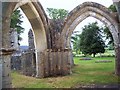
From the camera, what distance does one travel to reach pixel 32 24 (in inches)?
530

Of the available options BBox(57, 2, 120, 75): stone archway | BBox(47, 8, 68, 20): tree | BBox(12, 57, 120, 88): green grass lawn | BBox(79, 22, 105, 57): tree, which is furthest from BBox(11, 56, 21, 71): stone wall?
BBox(47, 8, 68, 20): tree

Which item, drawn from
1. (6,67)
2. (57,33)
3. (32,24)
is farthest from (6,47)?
(57,33)

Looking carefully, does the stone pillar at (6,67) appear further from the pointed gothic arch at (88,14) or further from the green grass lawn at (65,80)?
the pointed gothic arch at (88,14)

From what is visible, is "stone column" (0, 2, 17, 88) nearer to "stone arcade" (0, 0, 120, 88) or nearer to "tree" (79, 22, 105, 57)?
"stone arcade" (0, 0, 120, 88)

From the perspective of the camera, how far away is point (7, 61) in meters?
7.11

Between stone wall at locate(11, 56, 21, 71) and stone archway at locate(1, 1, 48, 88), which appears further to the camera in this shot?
stone wall at locate(11, 56, 21, 71)

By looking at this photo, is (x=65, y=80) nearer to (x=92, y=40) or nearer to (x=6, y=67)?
(x=6, y=67)

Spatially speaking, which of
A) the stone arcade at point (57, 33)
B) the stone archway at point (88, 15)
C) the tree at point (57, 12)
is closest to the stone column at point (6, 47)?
the stone arcade at point (57, 33)

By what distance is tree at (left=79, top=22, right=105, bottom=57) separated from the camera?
115 ft

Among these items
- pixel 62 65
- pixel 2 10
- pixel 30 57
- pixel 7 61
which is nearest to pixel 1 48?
pixel 7 61

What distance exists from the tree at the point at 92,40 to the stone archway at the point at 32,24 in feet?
71.8

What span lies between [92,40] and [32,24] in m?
23.1

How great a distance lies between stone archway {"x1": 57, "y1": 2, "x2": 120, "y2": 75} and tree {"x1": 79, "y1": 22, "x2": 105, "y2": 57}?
19994 millimetres

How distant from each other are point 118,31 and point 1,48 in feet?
28.0
